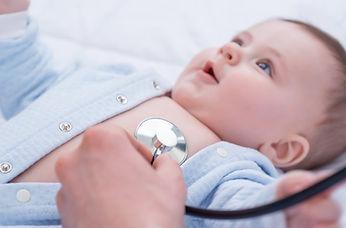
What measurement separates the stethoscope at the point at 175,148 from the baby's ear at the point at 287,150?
17cm

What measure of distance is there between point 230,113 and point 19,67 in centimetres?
A: 47

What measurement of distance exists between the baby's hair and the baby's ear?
0.07 feet

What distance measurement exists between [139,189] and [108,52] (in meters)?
0.76

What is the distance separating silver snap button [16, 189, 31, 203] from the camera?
704 millimetres

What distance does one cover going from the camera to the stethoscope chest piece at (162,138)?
2.41ft

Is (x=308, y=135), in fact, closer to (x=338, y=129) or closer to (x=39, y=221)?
(x=338, y=129)

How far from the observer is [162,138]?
0.73m

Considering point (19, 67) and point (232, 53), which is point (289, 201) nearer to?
point (232, 53)

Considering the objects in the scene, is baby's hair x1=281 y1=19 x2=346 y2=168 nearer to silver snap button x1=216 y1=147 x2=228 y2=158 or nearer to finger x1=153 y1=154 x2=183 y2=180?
silver snap button x1=216 y1=147 x2=228 y2=158

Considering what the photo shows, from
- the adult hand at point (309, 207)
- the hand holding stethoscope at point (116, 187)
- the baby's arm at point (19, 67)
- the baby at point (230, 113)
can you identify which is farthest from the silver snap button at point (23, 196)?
the adult hand at point (309, 207)

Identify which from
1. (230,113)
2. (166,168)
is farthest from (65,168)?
(230,113)

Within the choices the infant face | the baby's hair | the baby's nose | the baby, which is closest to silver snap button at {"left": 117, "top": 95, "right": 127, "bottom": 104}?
the baby

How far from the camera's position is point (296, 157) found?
0.83 metres

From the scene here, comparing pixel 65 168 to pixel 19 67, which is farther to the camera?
pixel 19 67
